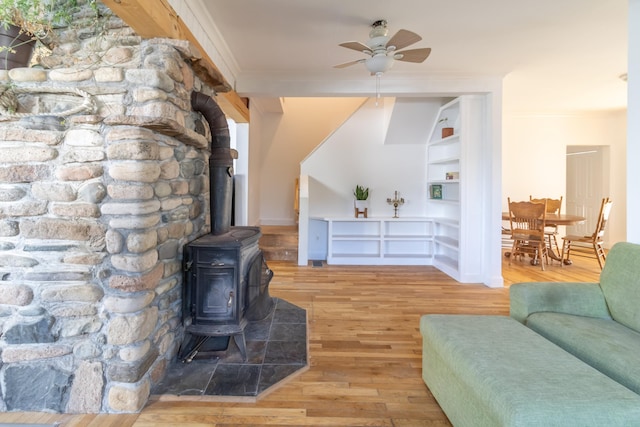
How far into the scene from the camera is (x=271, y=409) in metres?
1.70

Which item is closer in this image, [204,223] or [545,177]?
[204,223]

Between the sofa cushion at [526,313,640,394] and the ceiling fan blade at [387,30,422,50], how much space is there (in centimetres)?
205

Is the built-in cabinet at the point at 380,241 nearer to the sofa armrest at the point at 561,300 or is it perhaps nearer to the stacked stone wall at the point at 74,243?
the sofa armrest at the point at 561,300

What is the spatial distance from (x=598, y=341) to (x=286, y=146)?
19.1 feet

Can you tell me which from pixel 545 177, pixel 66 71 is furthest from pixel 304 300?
pixel 545 177

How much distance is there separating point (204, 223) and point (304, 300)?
1.45 meters

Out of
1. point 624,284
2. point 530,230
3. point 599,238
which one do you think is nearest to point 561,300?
point 624,284

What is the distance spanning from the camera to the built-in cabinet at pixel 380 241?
16.5 ft

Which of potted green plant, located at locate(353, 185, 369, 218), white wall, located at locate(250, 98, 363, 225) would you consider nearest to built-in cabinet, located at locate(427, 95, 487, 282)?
potted green plant, located at locate(353, 185, 369, 218)

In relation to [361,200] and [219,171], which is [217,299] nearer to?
[219,171]

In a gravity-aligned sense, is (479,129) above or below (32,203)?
above

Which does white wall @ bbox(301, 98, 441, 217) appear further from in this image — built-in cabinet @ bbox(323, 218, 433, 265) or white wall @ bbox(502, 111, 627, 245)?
white wall @ bbox(502, 111, 627, 245)

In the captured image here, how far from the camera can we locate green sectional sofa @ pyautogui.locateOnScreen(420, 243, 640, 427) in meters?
1.10

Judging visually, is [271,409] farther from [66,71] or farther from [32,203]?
[66,71]
